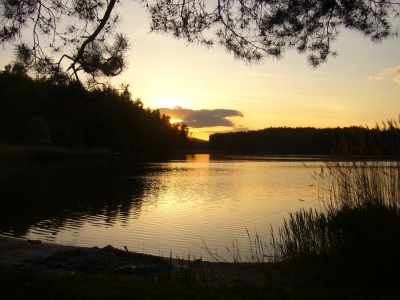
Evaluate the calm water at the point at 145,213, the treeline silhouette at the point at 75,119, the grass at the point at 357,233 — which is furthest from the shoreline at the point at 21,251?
the grass at the point at 357,233

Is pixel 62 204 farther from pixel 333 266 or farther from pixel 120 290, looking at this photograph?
pixel 333 266

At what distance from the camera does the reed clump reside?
18.0ft

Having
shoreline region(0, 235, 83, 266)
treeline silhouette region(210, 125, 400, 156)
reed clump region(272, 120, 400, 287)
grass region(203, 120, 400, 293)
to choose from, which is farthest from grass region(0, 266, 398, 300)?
treeline silhouette region(210, 125, 400, 156)

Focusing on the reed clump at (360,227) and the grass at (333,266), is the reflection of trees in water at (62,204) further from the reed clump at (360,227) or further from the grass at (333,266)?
the reed clump at (360,227)

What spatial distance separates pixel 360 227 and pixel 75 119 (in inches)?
226

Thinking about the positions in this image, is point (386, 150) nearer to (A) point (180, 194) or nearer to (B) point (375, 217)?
(B) point (375, 217)

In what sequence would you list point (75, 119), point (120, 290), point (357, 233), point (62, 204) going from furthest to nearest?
point (62, 204)
point (75, 119)
point (357, 233)
point (120, 290)

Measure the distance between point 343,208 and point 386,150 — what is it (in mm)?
1254

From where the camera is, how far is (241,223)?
12.5 metres

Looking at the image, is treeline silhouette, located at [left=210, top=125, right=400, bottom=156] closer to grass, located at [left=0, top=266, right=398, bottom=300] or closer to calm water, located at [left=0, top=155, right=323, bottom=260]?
calm water, located at [left=0, top=155, right=323, bottom=260]

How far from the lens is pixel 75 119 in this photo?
26.5 ft

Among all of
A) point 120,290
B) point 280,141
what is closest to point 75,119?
point 120,290

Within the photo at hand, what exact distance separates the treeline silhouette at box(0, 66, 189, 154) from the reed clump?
4.66m

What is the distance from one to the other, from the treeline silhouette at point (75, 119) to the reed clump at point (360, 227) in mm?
4664
